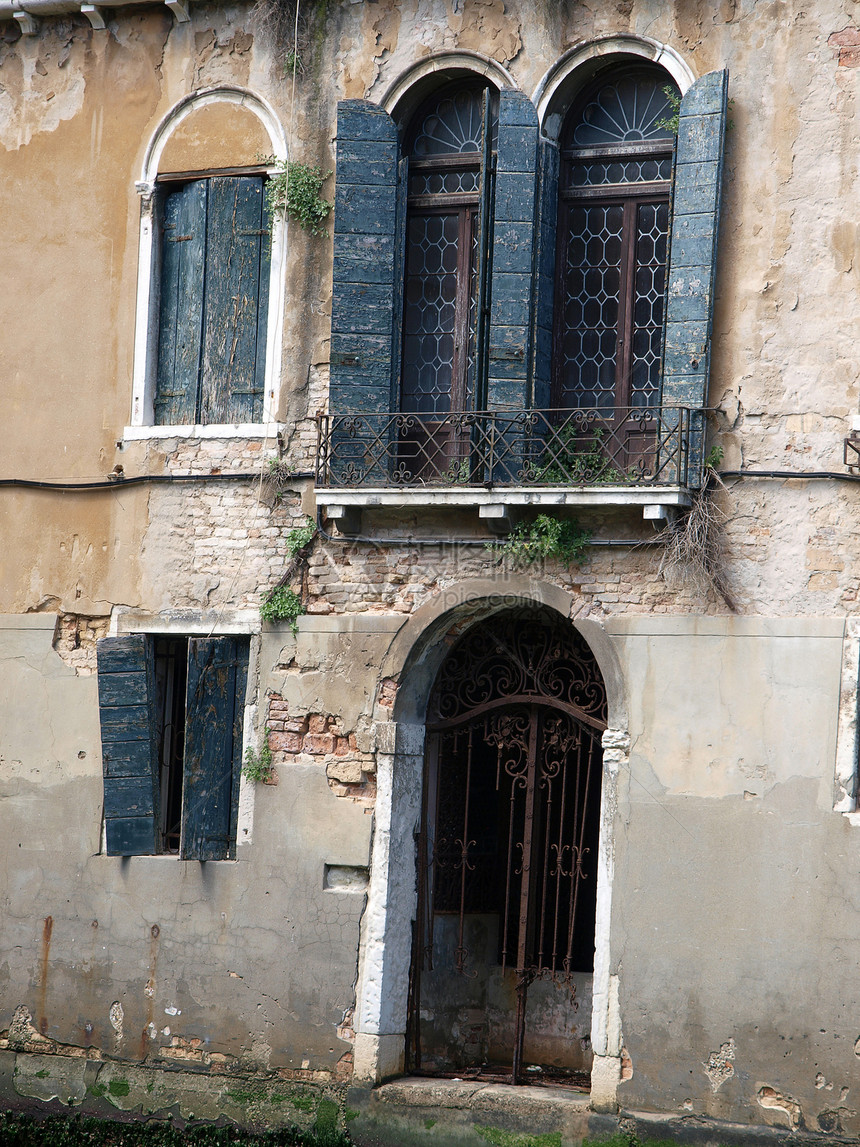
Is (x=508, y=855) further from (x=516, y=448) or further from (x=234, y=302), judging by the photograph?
(x=234, y=302)

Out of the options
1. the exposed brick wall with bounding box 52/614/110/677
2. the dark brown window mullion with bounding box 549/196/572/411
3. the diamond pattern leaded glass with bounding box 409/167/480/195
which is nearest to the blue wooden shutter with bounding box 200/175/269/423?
the diamond pattern leaded glass with bounding box 409/167/480/195

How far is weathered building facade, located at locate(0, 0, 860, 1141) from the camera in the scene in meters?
7.47

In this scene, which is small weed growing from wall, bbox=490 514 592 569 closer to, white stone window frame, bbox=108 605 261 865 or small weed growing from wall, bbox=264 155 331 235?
white stone window frame, bbox=108 605 261 865

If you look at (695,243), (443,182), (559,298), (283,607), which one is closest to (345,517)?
(283,607)

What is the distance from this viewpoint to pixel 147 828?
8625mm

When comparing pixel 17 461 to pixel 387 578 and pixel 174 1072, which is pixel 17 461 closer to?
pixel 387 578

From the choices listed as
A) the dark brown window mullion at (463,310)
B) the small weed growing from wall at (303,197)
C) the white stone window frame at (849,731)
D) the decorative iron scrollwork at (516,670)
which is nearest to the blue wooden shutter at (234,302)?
the small weed growing from wall at (303,197)

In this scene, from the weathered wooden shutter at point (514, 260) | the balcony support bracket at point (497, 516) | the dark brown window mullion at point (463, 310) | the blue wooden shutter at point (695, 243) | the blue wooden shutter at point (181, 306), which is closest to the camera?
the blue wooden shutter at point (695, 243)

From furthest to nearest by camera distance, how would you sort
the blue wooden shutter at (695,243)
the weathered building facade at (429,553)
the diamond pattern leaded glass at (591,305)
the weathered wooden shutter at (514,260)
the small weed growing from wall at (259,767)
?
the small weed growing from wall at (259,767)
the diamond pattern leaded glass at (591,305)
the weathered wooden shutter at (514,260)
the blue wooden shutter at (695,243)
the weathered building facade at (429,553)

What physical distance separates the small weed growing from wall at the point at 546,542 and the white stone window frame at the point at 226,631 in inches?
67.0

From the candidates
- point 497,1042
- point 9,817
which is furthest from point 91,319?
point 497,1042

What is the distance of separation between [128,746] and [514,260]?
12.5ft

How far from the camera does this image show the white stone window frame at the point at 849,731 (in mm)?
7195

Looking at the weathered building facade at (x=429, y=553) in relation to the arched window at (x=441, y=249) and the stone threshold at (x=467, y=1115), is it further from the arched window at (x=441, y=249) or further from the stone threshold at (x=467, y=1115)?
the stone threshold at (x=467, y=1115)
